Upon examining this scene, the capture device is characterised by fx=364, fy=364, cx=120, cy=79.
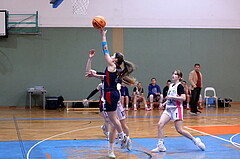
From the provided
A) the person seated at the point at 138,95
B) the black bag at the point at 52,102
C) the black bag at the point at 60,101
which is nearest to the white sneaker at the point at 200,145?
the person seated at the point at 138,95

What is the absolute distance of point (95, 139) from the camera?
893 centimetres

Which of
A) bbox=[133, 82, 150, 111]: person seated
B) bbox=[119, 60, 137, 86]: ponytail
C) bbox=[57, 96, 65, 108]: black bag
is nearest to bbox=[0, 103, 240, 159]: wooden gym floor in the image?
bbox=[119, 60, 137, 86]: ponytail

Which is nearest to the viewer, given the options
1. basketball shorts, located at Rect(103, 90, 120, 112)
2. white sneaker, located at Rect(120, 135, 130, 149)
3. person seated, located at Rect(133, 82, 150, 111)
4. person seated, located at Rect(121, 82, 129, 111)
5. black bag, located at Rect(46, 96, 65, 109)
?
basketball shorts, located at Rect(103, 90, 120, 112)

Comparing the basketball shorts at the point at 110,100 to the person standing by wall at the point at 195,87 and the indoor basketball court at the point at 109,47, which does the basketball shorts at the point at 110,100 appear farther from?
the person standing by wall at the point at 195,87

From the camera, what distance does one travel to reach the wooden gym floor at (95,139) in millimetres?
7164

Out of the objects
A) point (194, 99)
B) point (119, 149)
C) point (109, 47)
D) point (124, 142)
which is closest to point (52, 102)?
point (109, 47)

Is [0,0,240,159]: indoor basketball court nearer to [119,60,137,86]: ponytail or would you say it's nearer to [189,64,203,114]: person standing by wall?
[189,64,203,114]: person standing by wall

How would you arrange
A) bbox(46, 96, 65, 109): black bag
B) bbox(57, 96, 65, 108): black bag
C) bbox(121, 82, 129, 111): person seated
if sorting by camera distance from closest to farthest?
bbox(121, 82, 129, 111): person seated → bbox(46, 96, 65, 109): black bag → bbox(57, 96, 65, 108): black bag

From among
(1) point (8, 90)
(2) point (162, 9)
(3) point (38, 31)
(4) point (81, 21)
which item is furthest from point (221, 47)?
(1) point (8, 90)

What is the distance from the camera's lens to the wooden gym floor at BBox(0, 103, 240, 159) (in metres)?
7.16

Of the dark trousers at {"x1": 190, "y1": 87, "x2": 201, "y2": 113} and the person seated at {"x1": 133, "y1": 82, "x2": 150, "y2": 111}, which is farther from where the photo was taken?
the person seated at {"x1": 133, "y1": 82, "x2": 150, "y2": 111}

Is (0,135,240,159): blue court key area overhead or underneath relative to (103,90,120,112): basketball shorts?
underneath

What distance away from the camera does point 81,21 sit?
1816 centimetres

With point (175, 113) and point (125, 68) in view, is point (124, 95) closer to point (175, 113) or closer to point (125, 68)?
point (175, 113)
